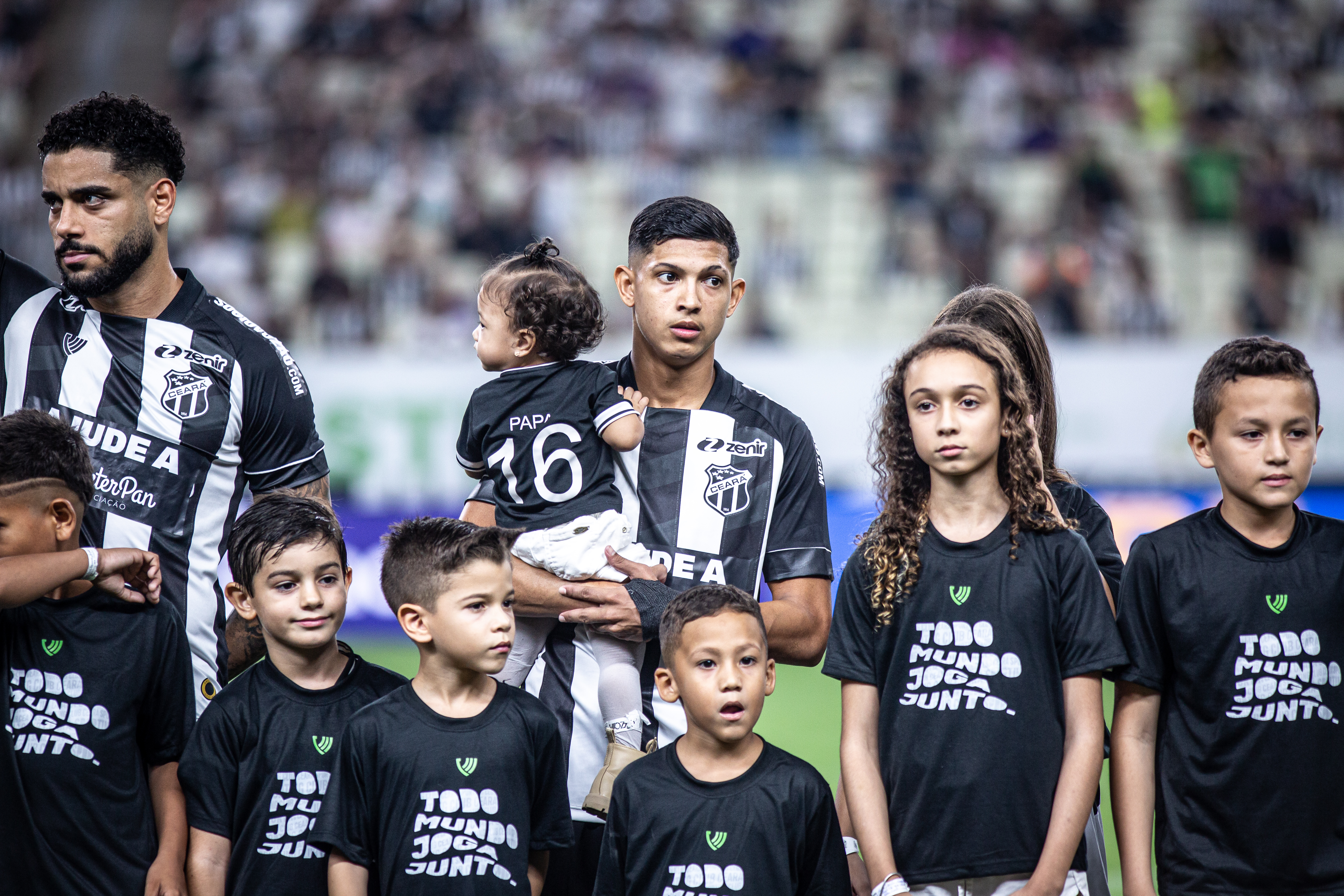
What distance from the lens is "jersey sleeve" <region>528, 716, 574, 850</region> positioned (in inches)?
122

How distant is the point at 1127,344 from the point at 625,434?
8.70 metres

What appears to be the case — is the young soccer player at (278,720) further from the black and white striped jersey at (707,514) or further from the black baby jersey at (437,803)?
the black and white striped jersey at (707,514)

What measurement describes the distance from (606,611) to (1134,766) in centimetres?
131

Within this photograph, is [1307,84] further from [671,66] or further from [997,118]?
[671,66]

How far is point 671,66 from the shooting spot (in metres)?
16.1

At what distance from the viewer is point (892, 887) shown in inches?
114

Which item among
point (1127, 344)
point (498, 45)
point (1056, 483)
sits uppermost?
point (498, 45)

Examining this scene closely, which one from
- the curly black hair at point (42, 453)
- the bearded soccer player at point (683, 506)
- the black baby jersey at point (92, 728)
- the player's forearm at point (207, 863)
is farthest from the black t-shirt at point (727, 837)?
the curly black hair at point (42, 453)

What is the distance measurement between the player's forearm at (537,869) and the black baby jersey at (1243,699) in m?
1.43

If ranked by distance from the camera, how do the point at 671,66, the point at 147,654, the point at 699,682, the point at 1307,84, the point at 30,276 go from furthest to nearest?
the point at 671,66 → the point at 1307,84 → the point at 30,276 → the point at 147,654 → the point at 699,682

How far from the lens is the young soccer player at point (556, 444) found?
3379 millimetres

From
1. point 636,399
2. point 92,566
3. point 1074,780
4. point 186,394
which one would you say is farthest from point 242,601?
point 1074,780

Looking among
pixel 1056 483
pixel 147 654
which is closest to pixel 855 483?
pixel 1056 483

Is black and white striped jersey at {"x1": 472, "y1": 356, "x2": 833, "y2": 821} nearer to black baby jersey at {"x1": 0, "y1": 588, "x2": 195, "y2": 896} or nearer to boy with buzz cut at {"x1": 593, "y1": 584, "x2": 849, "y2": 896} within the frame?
boy with buzz cut at {"x1": 593, "y1": 584, "x2": 849, "y2": 896}
